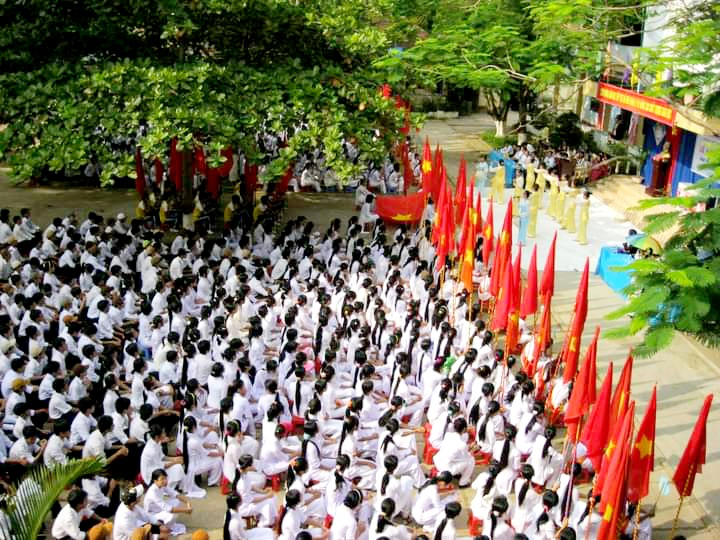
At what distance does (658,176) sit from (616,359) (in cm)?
958

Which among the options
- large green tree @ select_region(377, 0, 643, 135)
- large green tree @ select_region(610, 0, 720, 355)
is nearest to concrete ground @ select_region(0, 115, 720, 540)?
large green tree @ select_region(610, 0, 720, 355)

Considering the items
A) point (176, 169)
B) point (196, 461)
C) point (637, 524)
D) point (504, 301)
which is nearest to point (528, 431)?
point (637, 524)

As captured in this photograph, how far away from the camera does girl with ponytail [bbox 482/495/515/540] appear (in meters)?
6.17

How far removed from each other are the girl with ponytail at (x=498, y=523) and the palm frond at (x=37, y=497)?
310 centimetres

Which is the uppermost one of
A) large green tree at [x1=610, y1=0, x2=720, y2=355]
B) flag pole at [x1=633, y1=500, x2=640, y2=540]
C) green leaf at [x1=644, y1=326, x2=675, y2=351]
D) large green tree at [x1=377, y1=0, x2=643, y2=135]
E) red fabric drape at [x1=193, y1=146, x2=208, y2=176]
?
large green tree at [x1=377, y1=0, x2=643, y2=135]

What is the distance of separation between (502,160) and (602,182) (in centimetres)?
266

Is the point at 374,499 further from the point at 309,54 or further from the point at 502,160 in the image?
the point at 502,160

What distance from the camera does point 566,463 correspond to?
25.1 ft

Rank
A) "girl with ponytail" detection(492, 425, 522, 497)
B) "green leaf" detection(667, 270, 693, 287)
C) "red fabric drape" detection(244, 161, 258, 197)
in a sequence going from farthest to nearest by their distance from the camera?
"red fabric drape" detection(244, 161, 258, 197) < "girl with ponytail" detection(492, 425, 522, 497) < "green leaf" detection(667, 270, 693, 287)

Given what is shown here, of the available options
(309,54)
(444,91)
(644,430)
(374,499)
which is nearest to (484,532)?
(374,499)

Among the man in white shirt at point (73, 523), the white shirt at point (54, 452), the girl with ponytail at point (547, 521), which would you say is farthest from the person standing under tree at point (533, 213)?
the man in white shirt at point (73, 523)

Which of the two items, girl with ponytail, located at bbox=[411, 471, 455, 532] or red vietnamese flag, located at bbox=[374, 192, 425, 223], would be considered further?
red vietnamese flag, located at bbox=[374, 192, 425, 223]

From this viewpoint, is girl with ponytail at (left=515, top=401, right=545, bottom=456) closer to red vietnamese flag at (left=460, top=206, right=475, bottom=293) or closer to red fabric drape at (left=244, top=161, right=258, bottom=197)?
red vietnamese flag at (left=460, top=206, right=475, bottom=293)

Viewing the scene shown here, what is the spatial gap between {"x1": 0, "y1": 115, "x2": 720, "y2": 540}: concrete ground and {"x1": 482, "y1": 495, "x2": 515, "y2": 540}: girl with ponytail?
848 millimetres
